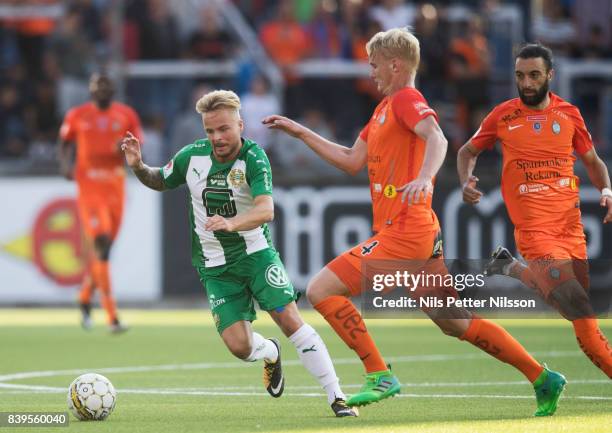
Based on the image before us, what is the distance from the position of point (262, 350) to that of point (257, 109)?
31.9ft

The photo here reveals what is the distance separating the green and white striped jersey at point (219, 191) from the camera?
8.23 meters

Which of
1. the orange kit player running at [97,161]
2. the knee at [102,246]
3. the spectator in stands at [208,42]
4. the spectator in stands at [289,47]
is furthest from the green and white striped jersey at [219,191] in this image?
the spectator in stands at [208,42]

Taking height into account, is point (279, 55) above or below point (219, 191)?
above

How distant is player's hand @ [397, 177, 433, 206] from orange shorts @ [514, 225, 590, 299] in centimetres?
117

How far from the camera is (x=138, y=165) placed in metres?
8.10

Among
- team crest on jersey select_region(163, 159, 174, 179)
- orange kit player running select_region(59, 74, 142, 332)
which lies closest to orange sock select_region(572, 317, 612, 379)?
team crest on jersey select_region(163, 159, 174, 179)

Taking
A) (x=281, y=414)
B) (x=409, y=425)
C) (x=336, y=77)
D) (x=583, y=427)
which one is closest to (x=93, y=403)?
(x=281, y=414)

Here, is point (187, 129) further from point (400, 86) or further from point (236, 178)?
point (400, 86)

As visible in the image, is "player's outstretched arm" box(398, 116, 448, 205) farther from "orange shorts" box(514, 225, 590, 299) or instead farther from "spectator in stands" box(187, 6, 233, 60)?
"spectator in stands" box(187, 6, 233, 60)

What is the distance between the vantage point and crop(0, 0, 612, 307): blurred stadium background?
57.0 ft

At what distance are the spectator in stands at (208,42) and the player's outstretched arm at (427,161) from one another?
11.4m

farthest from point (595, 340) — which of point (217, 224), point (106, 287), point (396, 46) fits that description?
point (106, 287)

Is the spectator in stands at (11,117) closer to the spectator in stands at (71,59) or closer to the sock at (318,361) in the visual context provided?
the spectator in stands at (71,59)

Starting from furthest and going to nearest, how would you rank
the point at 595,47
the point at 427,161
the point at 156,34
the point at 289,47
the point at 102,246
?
1. the point at 156,34
2. the point at 289,47
3. the point at 595,47
4. the point at 102,246
5. the point at 427,161
